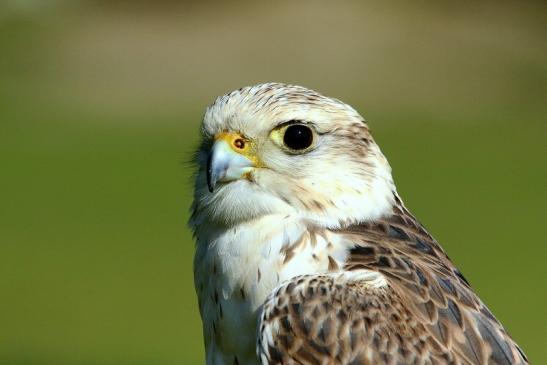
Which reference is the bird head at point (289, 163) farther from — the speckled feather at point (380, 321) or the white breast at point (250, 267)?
the speckled feather at point (380, 321)

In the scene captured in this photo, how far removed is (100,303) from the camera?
1371 cm

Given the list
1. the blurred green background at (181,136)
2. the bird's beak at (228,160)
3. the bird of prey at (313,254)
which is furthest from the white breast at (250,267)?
the blurred green background at (181,136)

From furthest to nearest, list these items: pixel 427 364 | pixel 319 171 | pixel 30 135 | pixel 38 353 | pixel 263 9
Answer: pixel 263 9 < pixel 30 135 < pixel 38 353 < pixel 319 171 < pixel 427 364

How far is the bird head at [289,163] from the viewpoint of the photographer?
4770 millimetres

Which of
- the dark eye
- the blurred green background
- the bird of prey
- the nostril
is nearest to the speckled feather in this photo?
the bird of prey

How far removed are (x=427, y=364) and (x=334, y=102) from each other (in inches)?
43.3

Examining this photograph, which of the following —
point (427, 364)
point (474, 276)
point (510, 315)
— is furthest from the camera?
point (474, 276)

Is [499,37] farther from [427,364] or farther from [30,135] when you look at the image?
[427,364]

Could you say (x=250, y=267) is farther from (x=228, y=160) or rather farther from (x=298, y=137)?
(x=298, y=137)

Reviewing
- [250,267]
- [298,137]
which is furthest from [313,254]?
[298,137]

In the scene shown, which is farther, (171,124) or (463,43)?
(463,43)

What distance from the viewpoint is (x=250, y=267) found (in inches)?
184

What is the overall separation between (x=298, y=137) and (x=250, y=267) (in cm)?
53

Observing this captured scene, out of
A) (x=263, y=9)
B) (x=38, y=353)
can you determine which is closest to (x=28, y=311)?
(x=38, y=353)
